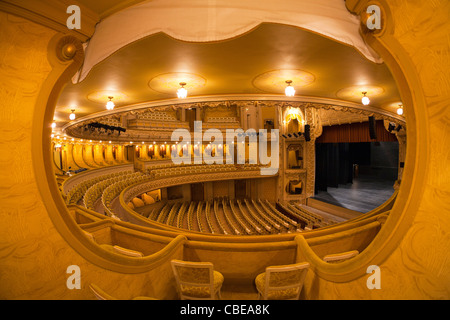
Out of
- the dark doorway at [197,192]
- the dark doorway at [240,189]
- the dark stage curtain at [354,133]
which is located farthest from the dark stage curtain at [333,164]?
the dark doorway at [197,192]

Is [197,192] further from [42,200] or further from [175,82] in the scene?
[42,200]

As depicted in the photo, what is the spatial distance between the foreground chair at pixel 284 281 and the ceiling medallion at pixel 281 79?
3274 millimetres

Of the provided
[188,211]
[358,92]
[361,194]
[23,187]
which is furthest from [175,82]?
[361,194]

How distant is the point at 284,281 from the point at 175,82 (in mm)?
4056

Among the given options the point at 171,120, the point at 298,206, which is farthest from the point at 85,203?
the point at 298,206

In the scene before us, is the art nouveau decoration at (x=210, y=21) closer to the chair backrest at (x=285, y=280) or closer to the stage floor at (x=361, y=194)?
the chair backrest at (x=285, y=280)

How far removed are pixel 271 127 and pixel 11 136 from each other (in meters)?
18.0

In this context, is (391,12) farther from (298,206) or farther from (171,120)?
(171,120)

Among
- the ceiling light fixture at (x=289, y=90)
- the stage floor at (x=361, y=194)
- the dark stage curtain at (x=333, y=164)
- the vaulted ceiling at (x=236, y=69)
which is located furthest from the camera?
the dark stage curtain at (x=333, y=164)

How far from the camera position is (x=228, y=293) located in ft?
8.73

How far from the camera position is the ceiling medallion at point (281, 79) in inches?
135

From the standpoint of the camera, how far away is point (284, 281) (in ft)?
6.82

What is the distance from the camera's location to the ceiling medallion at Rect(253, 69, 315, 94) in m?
3.44

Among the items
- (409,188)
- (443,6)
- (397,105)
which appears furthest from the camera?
(397,105)
